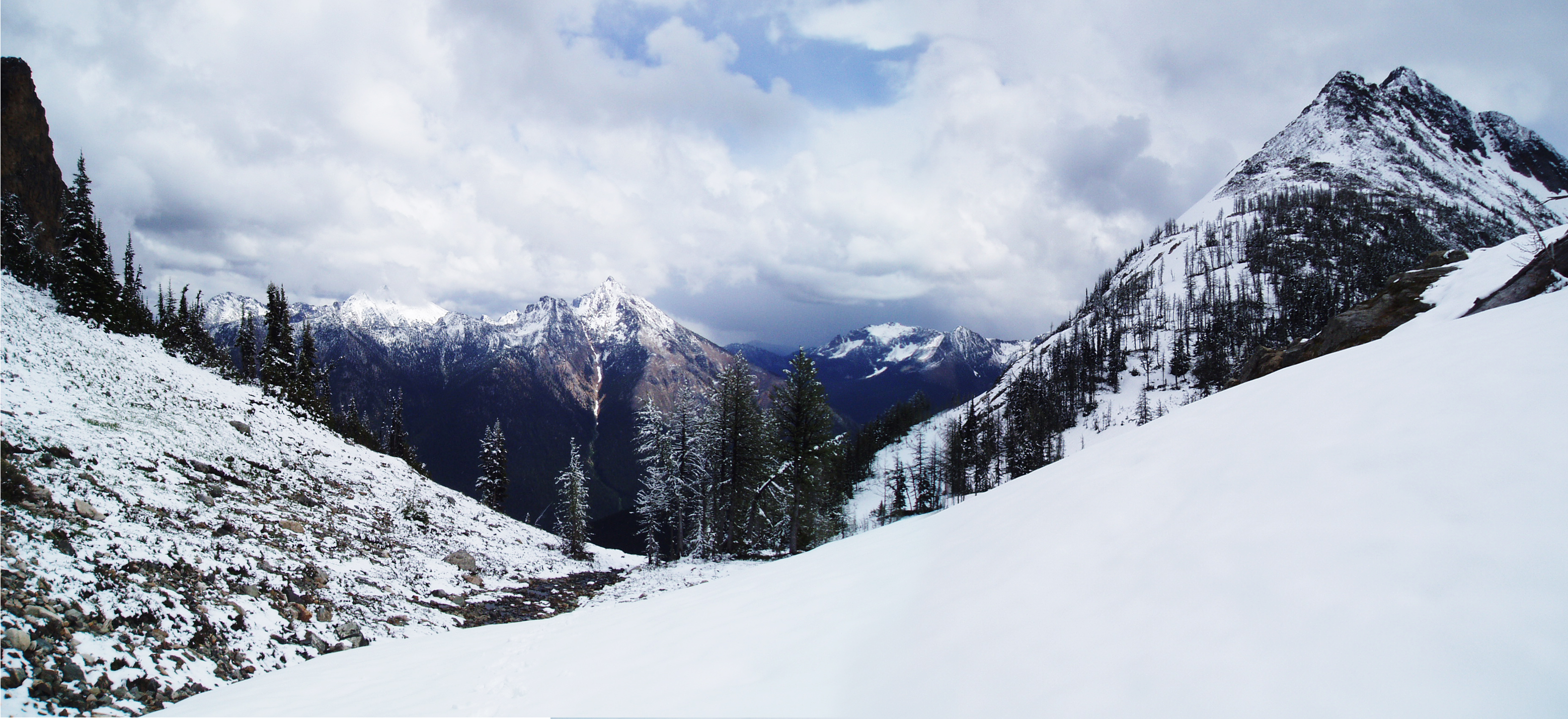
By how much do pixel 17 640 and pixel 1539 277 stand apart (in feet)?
92.3

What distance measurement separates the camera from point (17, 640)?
306 inches

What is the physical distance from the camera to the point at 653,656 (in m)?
7.10

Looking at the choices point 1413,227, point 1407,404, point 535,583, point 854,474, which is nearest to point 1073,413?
point 854,474

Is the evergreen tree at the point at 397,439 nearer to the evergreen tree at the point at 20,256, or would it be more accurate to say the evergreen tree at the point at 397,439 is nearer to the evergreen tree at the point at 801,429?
the evergreen tree at the point at 20,256

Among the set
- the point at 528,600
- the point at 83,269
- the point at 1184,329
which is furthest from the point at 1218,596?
the point at 1184,329

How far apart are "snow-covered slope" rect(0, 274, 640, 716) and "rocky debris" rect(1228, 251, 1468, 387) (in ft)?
87.6

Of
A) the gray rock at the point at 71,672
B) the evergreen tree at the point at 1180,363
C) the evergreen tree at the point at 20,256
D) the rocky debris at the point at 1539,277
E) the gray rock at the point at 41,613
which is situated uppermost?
Result: the evergreen tree at the point at 1180,363

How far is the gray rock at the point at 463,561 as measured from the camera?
23266 millimetres

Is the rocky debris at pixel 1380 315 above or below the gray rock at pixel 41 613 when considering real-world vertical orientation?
above

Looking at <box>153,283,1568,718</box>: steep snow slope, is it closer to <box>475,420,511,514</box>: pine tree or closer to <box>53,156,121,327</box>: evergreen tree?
<box>53,156,121,327</box>: evergreen tree

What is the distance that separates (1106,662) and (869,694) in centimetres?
186

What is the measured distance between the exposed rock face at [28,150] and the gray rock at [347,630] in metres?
62.3

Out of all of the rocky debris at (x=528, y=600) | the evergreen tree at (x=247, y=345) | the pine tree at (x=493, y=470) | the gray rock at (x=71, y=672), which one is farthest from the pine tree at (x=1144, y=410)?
the evergreen tree at (x=247, y=345)

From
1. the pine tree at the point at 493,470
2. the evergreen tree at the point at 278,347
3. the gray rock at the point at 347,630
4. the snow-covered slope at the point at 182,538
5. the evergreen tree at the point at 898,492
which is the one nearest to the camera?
the snow-covered slope at the point at 182,538
